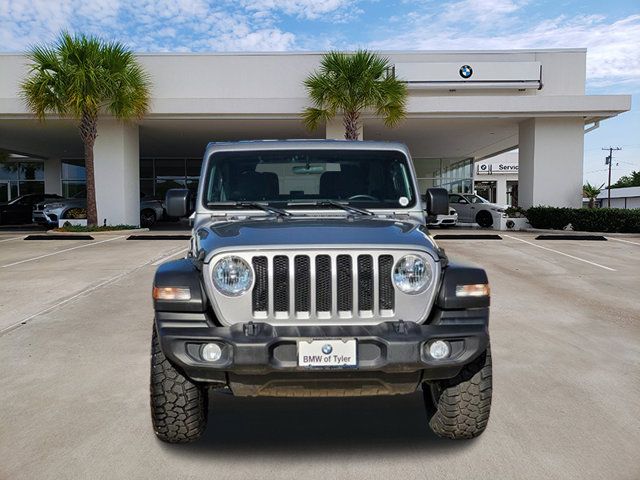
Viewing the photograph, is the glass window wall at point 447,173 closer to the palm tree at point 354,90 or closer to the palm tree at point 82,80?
the palm tree at point 354,90

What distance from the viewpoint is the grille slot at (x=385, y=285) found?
9.97 feet

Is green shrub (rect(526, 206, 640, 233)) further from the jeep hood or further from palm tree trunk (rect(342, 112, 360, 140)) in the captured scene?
the jeep hood

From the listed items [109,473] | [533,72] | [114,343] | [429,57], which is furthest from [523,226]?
[109,473]

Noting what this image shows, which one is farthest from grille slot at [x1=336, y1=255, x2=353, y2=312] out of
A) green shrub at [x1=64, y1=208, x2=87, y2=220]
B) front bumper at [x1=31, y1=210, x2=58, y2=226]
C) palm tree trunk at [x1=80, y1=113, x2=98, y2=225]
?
front bumper at [x1=31, y1=210, x2=58, y2=226]

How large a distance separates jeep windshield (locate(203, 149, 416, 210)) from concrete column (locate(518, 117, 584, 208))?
17413mm

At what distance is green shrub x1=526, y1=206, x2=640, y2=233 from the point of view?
18252 millimetres

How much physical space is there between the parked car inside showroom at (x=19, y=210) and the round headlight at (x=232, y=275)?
2463 centimetres

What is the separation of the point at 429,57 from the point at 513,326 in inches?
652

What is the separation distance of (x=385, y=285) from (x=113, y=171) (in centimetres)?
1932

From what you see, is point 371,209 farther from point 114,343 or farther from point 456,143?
point 456,143

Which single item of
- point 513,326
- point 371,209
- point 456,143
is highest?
point 456,143

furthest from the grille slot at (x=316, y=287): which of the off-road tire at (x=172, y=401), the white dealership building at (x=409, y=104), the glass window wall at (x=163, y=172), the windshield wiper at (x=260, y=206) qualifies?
the glass window wall at (x=163, y=172)

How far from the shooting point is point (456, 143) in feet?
87.1

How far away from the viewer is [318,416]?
3.82m
